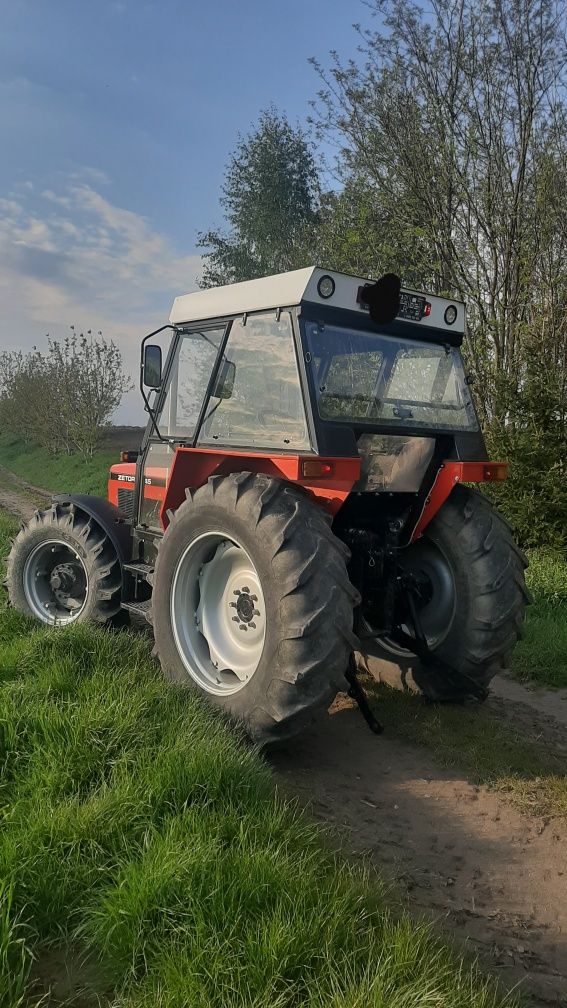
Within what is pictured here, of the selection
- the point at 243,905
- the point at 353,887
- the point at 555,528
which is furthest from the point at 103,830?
the point at 555,528

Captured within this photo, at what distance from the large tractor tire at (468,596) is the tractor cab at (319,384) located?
0.95ft

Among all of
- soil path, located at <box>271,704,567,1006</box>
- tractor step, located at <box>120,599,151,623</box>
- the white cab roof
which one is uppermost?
the white cab roof

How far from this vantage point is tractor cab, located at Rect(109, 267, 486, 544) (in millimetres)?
3580

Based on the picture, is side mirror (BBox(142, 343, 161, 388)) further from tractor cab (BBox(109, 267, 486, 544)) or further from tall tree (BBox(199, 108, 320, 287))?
tall tree (BBox(199, 108, 320, 287))

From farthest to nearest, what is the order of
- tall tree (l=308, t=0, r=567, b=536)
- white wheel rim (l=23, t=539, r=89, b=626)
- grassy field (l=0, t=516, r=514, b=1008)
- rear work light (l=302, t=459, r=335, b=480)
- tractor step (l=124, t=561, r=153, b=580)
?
tall tree (l=308, t=0, r=567, b=536), white wheel rim (l=23, t=539, r=89, b=626), tractor step (l=124, t=561, r=153, b=580), rear work light (l=302, t=459, r=335, b=480), grassy field (l=0, t=516, r=514, b=1008)

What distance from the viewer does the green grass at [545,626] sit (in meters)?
5.24

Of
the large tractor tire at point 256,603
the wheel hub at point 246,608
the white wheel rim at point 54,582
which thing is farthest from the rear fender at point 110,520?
the wheel hub at point 246,608

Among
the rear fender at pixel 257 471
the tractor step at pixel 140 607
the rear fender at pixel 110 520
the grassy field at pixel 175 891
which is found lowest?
the grassy field at pixel 175 891

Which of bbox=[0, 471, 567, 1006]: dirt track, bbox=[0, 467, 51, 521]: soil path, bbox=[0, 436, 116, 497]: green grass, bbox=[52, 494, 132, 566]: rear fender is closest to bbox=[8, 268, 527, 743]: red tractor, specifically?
bbox=[52, 494, 132, 566]: rear fender

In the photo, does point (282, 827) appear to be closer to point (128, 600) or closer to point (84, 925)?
point (84, 925)

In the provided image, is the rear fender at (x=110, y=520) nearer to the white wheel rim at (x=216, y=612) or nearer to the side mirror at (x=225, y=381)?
the white wheel rim at (x=216, y=612)

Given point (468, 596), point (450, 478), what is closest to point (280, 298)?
point (450, 478)

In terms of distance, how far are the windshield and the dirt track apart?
5.81 feet

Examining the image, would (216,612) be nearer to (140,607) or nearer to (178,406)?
(140,607)
